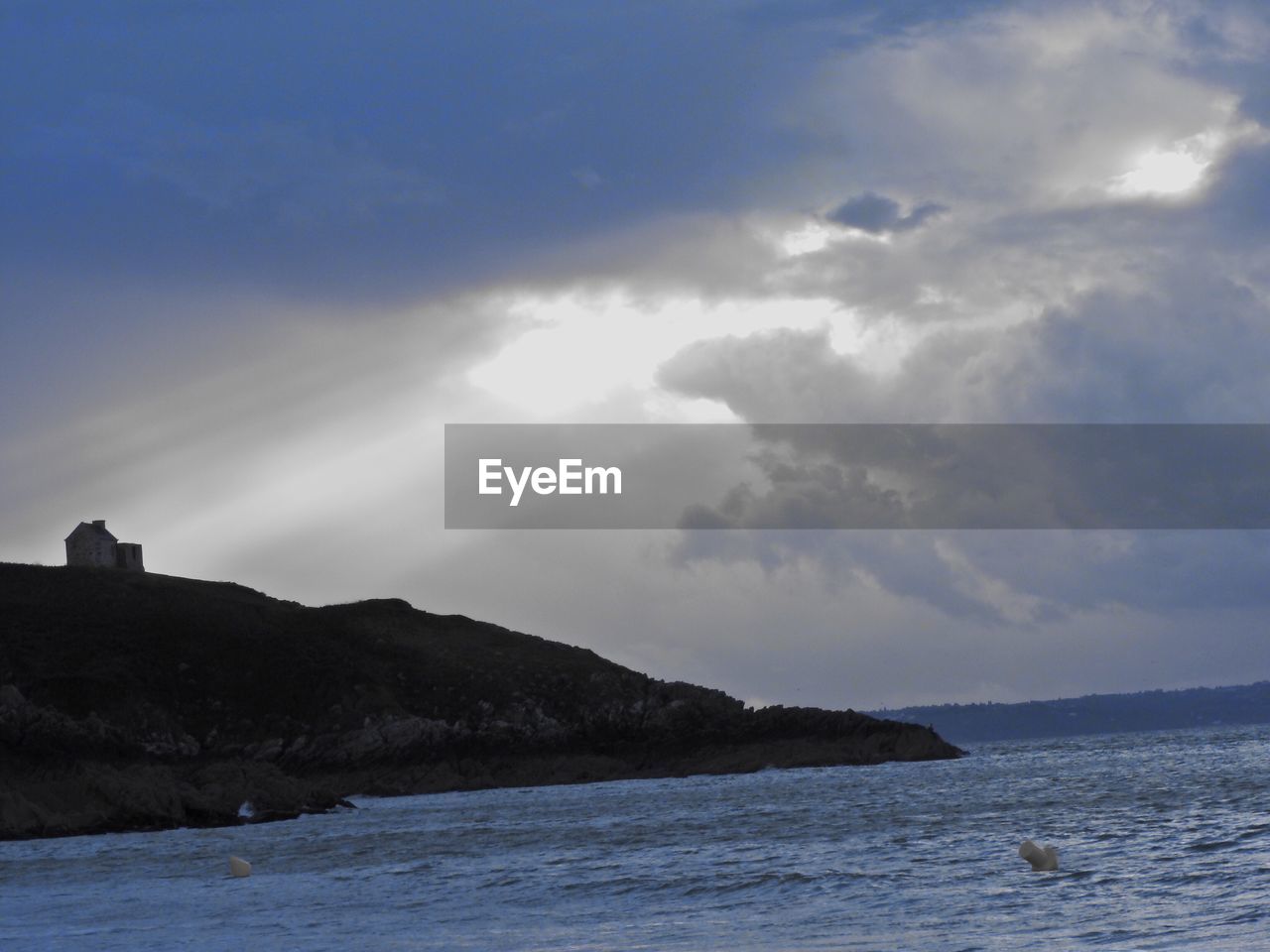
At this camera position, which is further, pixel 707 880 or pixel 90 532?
pixel 90 532

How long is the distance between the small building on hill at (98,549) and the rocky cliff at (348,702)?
25.0ft

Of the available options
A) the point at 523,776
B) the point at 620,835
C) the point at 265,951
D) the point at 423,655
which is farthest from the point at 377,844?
the point at 423,655

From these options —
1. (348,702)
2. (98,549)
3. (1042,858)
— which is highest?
(98,549)

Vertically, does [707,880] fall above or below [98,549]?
below

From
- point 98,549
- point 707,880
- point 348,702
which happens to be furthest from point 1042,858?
point 98,549

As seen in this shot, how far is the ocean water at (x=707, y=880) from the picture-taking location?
26.4 metres

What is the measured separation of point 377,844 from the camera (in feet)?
180

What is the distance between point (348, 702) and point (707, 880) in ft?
294

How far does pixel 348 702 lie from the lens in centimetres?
12138

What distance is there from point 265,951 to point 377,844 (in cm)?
2825

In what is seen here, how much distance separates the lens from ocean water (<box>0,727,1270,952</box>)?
26.4m

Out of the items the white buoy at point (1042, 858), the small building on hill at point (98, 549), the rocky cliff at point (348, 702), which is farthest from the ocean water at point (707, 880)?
the small building on hill at point (98, 549)

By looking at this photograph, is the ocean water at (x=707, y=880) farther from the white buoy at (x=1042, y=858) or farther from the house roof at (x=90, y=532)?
the house roof at (x=90, y=532)

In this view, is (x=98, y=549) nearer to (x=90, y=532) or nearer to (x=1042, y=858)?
(x=90, y=532)
